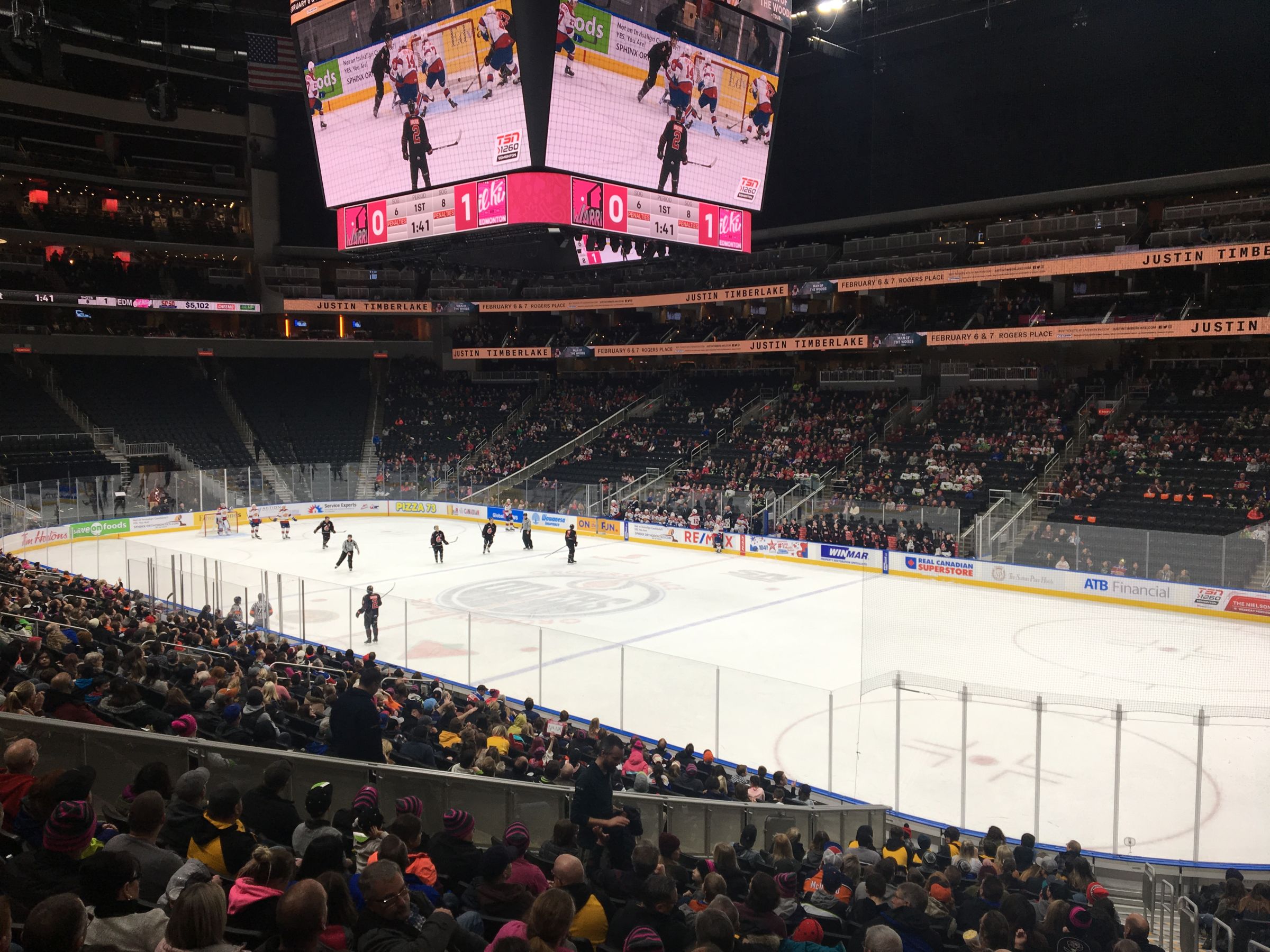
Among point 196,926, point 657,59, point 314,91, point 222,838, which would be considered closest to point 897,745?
point 222,838

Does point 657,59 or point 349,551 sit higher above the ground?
point 657,59

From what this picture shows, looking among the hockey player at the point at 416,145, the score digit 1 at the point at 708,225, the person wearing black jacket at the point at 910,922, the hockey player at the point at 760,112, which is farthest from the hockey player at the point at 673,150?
the person wearing black jacket at the point at 910,922

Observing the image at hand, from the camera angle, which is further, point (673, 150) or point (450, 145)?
point (673, 150)

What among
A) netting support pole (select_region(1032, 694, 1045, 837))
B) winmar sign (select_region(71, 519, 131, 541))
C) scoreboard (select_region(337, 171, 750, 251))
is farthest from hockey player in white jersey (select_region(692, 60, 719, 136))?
winmar sign (select_region(71, 519, 131, 541))

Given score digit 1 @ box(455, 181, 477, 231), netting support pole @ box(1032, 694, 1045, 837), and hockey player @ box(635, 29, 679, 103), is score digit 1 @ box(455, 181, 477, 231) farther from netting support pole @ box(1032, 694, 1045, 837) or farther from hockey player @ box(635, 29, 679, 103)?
netting support pole @ box(1032, 694, 1045, 837)

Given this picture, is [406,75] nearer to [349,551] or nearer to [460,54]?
[460,54]

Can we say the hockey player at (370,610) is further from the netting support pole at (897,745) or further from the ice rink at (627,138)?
the netting support pole at (897,745)

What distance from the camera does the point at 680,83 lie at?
66.9ft

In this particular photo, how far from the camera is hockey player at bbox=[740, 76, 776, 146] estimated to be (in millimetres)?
22172

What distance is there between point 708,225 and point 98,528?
24.6 meters

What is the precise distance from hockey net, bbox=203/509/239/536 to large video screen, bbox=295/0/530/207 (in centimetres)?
1804

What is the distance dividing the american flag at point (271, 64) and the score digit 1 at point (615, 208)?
2687 cm

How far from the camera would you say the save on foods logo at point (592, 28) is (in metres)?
18.4

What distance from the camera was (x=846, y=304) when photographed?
4328cm
